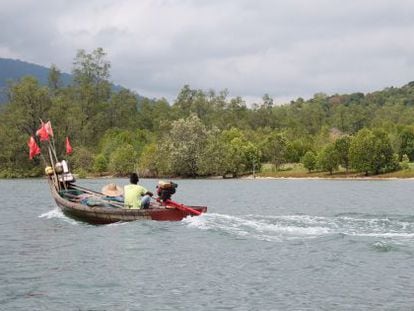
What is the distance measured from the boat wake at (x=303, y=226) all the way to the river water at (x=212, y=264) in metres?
0.05

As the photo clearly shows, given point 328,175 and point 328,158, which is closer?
point 328,158

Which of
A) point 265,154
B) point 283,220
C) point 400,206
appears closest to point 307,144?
point 265,154

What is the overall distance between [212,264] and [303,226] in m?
9.57

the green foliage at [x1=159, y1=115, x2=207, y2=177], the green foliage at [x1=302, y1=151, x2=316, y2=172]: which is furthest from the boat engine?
the green foliage at [x1=302, y1=151, x2=316, y2=172]

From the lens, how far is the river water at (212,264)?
53.2ft

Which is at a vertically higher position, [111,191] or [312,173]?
[111,191]

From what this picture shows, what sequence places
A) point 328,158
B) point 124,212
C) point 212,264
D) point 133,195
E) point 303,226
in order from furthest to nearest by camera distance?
point 328,158
point 133,195
point 124,212
point 303,226
point 212,264

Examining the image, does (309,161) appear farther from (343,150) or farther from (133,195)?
(133,195)

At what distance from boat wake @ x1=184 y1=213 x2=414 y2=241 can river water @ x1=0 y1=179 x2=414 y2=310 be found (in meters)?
0.05

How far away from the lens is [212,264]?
68.6 ft

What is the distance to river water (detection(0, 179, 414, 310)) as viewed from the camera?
1622 centimetres

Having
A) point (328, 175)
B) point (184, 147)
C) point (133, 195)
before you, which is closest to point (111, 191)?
point (133, 195)

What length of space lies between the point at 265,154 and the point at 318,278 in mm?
106625

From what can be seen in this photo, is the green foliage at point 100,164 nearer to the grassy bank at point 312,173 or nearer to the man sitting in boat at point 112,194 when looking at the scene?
the grassy bank at point 312,173
